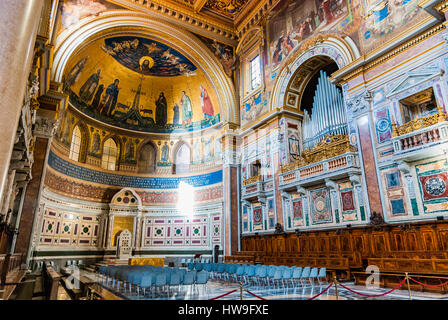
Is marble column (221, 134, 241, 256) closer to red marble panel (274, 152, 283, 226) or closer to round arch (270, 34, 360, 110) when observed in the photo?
red marble panel (274, 152, 283, 226)

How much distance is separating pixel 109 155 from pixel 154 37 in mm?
9627

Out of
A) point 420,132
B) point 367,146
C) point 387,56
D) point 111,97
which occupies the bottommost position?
point 420,132

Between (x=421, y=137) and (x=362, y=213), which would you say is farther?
(x=362, y=213)

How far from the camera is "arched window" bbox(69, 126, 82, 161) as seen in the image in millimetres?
20266

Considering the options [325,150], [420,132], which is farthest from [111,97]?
[420,132]

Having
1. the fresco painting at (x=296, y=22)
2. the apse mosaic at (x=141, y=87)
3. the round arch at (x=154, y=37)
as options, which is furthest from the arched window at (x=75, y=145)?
the fresco painting at (x=296, y=22)

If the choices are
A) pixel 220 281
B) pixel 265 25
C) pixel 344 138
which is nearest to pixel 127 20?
pixel 265 25

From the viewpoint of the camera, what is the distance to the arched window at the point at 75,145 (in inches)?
Result: 798

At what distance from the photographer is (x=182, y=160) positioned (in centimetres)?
2378

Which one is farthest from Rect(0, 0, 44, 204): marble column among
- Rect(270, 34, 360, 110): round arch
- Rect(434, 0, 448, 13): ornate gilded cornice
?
Rect(270, 34, 360, 110): round arch

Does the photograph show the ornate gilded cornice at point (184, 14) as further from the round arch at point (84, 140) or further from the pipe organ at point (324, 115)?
the pipe organ at point (324, 115)

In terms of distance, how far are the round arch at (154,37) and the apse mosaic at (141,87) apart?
0.94m

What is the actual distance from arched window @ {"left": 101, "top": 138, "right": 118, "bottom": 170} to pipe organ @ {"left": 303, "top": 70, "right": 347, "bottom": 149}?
1487cm

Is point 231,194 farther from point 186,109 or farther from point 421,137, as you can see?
point 421,137
